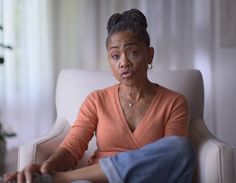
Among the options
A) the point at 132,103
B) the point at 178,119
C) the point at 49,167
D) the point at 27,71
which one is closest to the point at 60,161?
the point at 49,167

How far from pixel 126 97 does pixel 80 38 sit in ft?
3.39

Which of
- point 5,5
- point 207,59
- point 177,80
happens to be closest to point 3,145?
point 177,80

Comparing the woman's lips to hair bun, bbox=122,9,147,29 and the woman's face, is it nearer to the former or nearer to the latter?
the woman's face

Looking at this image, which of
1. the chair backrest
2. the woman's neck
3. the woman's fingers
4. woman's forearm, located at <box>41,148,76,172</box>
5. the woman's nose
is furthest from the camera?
the chair backrest


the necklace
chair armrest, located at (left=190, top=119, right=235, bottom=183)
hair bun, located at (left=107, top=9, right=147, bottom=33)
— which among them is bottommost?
chair armrest, located at (left=190, top=119, right=235, bottom=183)

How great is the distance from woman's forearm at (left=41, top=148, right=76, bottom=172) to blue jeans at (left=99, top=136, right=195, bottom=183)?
193 mm

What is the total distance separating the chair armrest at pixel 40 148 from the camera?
1.43m

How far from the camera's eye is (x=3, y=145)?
82 centimetres

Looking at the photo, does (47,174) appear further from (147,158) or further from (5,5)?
(5,5)

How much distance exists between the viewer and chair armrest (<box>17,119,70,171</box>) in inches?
56.3

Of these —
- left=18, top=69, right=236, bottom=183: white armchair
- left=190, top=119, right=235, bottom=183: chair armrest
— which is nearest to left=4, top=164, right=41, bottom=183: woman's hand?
left=18, top=69, right=236, bottom=183: white armchair

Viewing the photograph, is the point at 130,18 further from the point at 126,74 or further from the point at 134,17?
the point at 126,74

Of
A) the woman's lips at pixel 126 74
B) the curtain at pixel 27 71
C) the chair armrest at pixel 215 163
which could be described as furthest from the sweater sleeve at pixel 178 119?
the curtain at pixel 27 71

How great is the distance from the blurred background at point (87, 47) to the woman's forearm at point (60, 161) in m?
1.06
